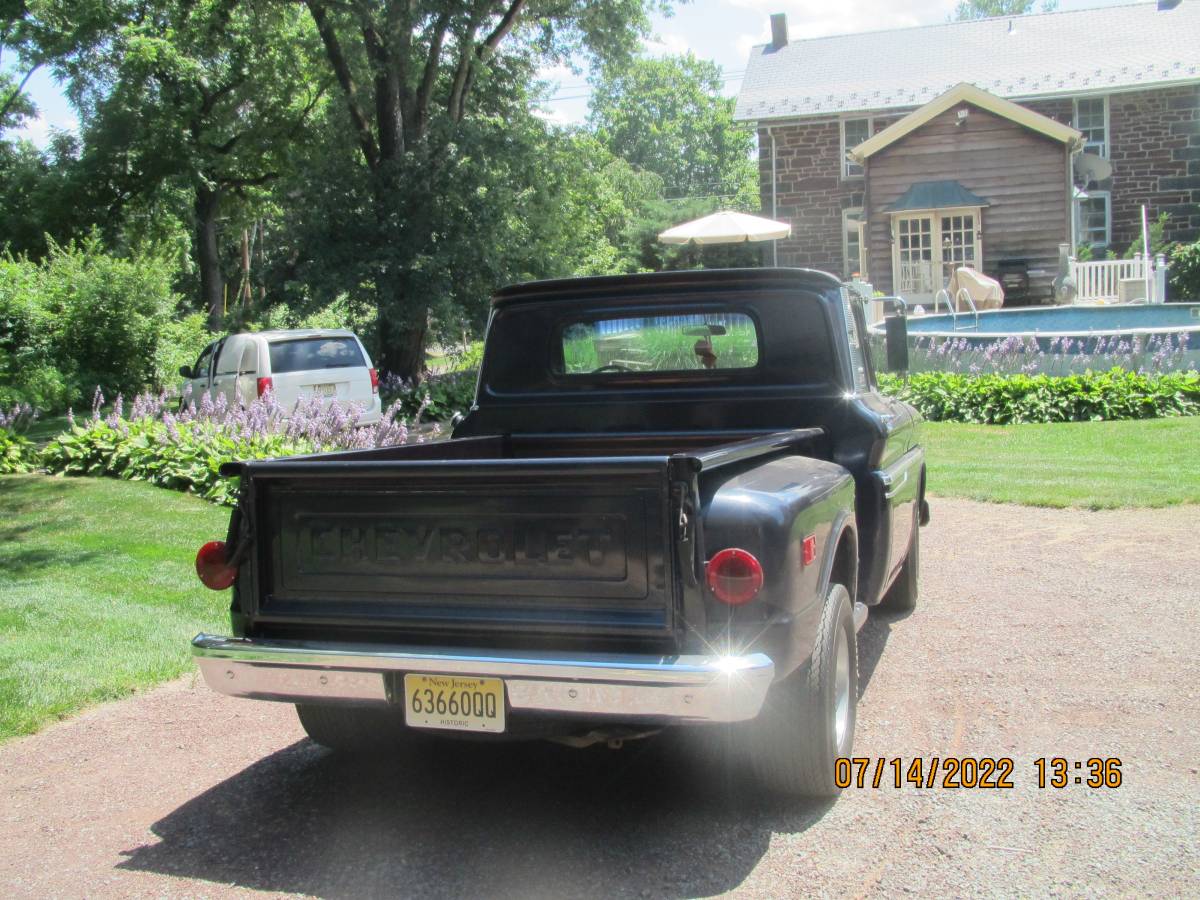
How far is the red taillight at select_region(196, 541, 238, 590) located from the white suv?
1036 cm

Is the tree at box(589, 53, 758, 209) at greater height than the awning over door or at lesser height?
greater

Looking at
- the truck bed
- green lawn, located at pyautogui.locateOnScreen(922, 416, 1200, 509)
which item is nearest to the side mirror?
the truck bed

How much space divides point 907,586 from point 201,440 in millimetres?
Result: 7346

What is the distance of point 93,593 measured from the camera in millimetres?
7387

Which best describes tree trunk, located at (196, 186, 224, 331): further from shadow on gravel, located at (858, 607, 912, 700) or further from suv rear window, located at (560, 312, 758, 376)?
shadow on gravel, located at (858, 607, 912, 700)

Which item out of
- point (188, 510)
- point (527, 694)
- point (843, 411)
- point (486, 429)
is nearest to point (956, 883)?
point (527, 694)

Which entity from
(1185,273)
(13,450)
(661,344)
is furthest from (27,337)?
(1185,273)

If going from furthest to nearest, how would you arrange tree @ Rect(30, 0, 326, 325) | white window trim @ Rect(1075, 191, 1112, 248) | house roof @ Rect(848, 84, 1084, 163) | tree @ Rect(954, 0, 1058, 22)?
tree @ Rect(954, 0, 1058, 22) → white window trim @ Rect(1075, 191, 1112, 248) → house roof @ Rect(848, 84, 1084, 163) → tree @ Rect(30, 0, 326, 325)

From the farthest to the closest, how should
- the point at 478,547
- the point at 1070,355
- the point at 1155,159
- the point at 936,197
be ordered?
1. the point at 1155,159
2. the point at 936,197
3. the point at 1070,355
4. the point at 478,547

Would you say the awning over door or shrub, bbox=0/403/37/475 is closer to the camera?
shrub, bbox=0/403/37/475

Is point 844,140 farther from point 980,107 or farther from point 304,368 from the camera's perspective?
point 304,368

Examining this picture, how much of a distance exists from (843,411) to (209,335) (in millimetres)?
24235

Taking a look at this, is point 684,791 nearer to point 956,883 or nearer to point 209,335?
point 956,883

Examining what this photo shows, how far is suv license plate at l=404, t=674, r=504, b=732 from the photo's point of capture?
3.55m
